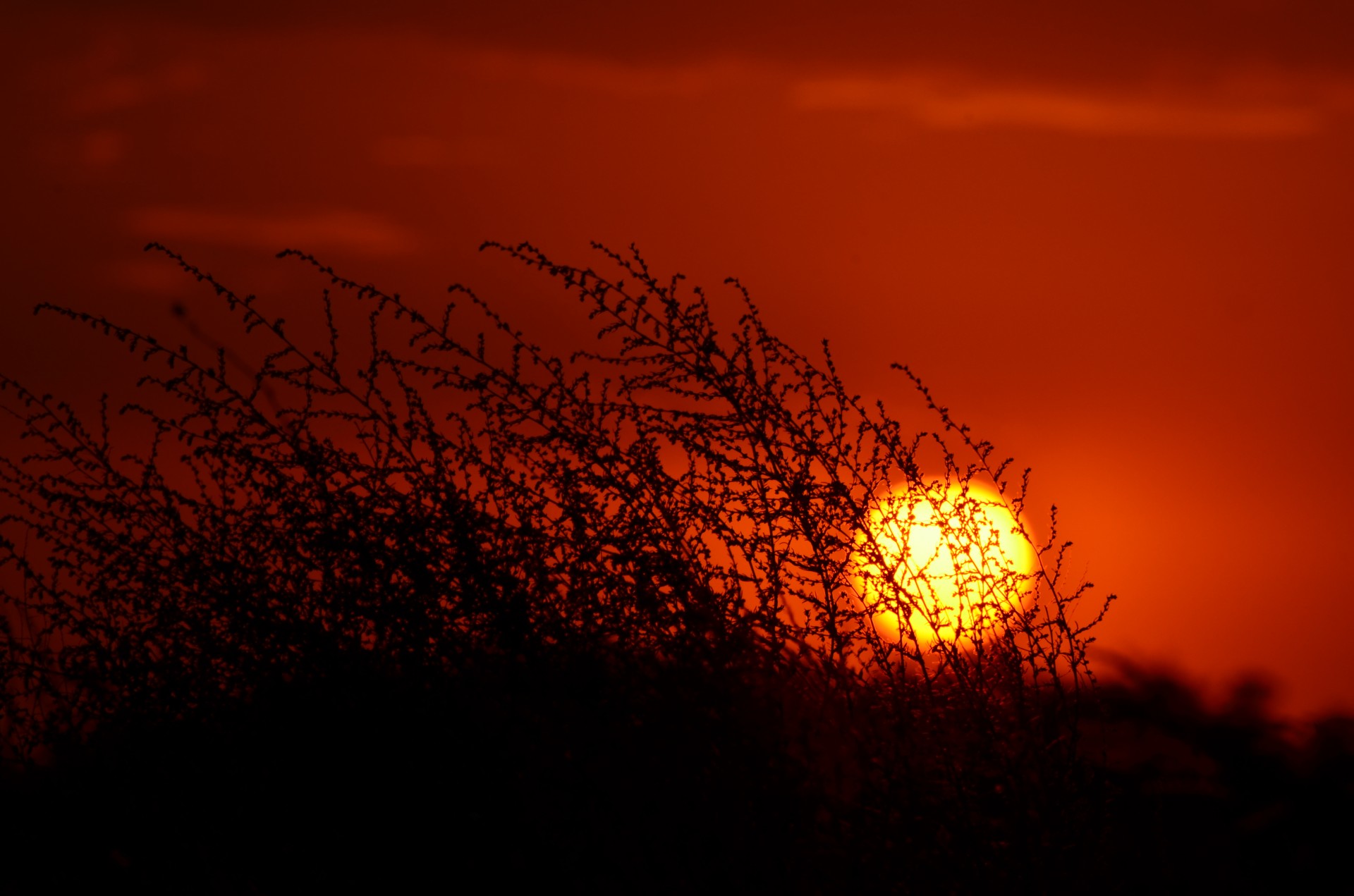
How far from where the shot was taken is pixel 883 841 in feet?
7.75

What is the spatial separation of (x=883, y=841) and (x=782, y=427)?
3.28 ft

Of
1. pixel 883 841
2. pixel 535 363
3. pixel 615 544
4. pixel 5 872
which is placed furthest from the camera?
pixel 5 872

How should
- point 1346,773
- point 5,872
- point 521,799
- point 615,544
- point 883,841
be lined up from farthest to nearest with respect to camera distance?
point 5,872 → point 1346,773 → point 615,544 → point 521,799 → point 883,841

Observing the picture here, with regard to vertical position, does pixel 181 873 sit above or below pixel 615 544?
→ below

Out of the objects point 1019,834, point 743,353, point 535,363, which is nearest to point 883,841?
point 1019,834

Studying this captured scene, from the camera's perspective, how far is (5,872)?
370 centimetres

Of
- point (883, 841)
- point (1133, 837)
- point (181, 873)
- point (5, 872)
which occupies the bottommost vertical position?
point (5, 872)

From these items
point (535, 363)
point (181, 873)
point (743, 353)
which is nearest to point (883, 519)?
point (743, 353)

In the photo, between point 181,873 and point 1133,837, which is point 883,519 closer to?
point 1133,837

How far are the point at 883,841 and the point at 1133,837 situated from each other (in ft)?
3.99

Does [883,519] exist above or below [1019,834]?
above

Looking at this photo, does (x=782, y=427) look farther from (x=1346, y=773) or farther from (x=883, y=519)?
(x=1346, y=773)

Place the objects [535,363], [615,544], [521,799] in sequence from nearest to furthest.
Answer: [521,799]
[615,544]
[535,363]

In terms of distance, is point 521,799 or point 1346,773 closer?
point 521,799
